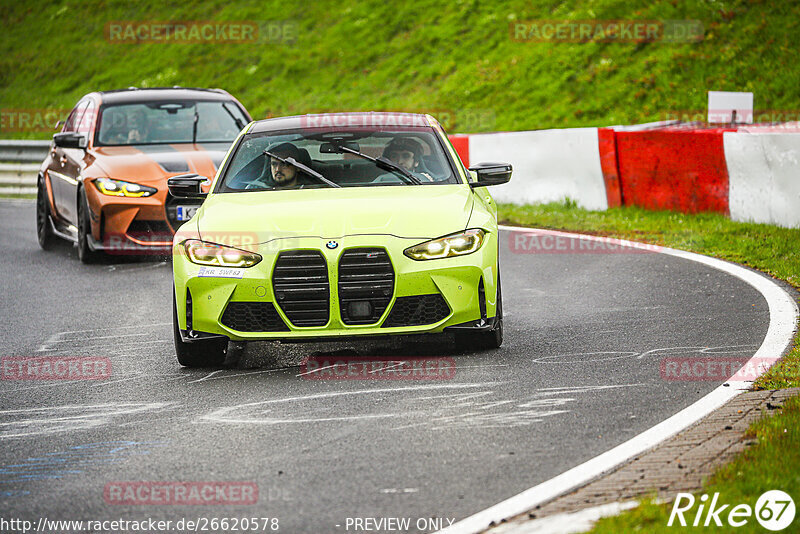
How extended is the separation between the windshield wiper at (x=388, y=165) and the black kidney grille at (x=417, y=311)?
4.22ft

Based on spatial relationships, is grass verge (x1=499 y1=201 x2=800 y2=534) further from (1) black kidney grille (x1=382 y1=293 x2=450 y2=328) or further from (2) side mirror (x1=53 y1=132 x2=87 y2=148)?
Answer: (2) side mirror (x1=53 y1=132 x2=87 y2=148)

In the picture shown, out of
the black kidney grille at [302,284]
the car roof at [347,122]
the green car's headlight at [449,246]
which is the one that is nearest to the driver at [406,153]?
the car roof at [347,122]

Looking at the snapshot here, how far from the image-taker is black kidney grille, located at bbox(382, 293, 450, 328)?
682cm

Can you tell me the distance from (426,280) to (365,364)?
0.71m

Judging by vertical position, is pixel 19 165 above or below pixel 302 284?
below

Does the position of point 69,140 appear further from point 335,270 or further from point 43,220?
point 335,270

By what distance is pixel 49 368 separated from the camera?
7441 mm

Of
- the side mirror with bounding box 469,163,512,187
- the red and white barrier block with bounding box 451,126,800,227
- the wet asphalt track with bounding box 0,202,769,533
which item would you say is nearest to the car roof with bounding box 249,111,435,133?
the side mirror with bounding box 469,163,512,187

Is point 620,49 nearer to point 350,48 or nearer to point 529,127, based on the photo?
point 529,127

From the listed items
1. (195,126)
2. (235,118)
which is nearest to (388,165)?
(195,126)

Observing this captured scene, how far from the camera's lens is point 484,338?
24.2ft

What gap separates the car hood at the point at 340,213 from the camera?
6.90m

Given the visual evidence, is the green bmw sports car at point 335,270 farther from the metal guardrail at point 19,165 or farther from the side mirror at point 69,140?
the metal guardrail at point 19,165

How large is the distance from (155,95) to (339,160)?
586 centimetres
